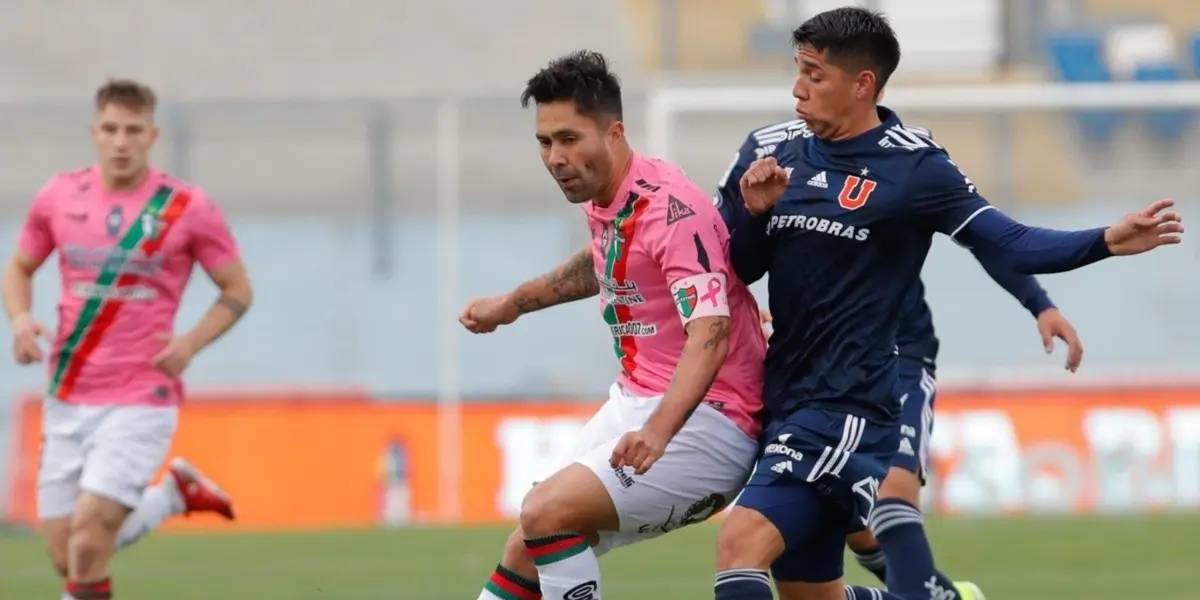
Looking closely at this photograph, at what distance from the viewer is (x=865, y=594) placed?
6695 mm

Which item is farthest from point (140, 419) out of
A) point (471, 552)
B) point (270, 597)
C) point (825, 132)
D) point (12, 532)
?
point (12, 532)

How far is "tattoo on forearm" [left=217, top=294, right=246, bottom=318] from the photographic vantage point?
885cm

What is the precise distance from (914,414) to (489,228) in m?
15.3

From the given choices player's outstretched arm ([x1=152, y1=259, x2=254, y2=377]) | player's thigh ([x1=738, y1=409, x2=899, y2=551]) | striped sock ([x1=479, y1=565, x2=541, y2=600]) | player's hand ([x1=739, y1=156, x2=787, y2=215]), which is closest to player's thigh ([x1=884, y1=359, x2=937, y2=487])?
player's thigh ([x1=738, y1=409, x2=899, y2=551])

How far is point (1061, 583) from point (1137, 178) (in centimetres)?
1061

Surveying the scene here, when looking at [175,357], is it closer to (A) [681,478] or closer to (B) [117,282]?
(B) [117,282]

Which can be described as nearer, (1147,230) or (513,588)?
(1147,230)

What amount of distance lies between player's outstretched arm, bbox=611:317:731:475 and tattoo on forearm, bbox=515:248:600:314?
A: 0.70 metres

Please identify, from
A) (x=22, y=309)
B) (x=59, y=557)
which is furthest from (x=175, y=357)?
(x=59, y=557)

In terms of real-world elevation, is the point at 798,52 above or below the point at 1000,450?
above

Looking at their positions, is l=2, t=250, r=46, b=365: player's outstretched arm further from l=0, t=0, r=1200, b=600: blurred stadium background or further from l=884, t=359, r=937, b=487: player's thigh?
l=0, t=0, r=1200, b=600: blurred stadium background

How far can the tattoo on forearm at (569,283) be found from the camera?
651 cm

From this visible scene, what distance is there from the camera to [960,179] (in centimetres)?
602

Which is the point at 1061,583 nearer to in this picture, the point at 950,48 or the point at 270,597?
the point at 270,597
